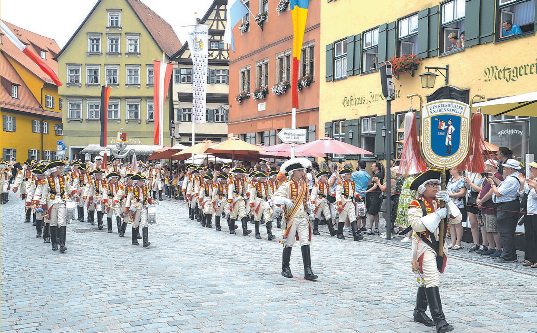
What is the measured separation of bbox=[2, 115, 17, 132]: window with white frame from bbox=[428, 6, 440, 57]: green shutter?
44.1 meters

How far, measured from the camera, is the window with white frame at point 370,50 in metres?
21.7

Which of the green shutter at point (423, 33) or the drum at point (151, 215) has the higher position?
the green shutter at point (423, 33)

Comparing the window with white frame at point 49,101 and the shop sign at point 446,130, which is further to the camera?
the window with white frame at point 49,101

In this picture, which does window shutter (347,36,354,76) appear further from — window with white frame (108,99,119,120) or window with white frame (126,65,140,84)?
window with white frame (108,99,119,120)

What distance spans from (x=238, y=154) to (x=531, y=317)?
18248 mm

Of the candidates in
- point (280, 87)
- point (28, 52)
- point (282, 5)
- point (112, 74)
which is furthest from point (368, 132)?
point (112, 74)

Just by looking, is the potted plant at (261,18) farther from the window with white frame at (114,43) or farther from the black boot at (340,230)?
the window with white frame at (114,43)

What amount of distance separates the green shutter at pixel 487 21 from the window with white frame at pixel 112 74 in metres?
44.9

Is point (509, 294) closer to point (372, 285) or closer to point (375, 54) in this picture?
point (372, 285)

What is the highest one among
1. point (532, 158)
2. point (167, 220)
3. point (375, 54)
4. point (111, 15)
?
point (111, 15)

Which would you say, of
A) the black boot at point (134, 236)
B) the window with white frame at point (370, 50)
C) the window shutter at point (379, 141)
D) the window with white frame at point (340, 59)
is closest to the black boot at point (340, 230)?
the black boot at point (134, 236)

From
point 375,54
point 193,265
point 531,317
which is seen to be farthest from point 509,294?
point 375,54

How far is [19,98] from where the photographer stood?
56062mm

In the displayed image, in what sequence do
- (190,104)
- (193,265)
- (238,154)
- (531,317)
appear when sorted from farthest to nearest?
(190,104) < (238,154) < (193,265) < (531,317)
